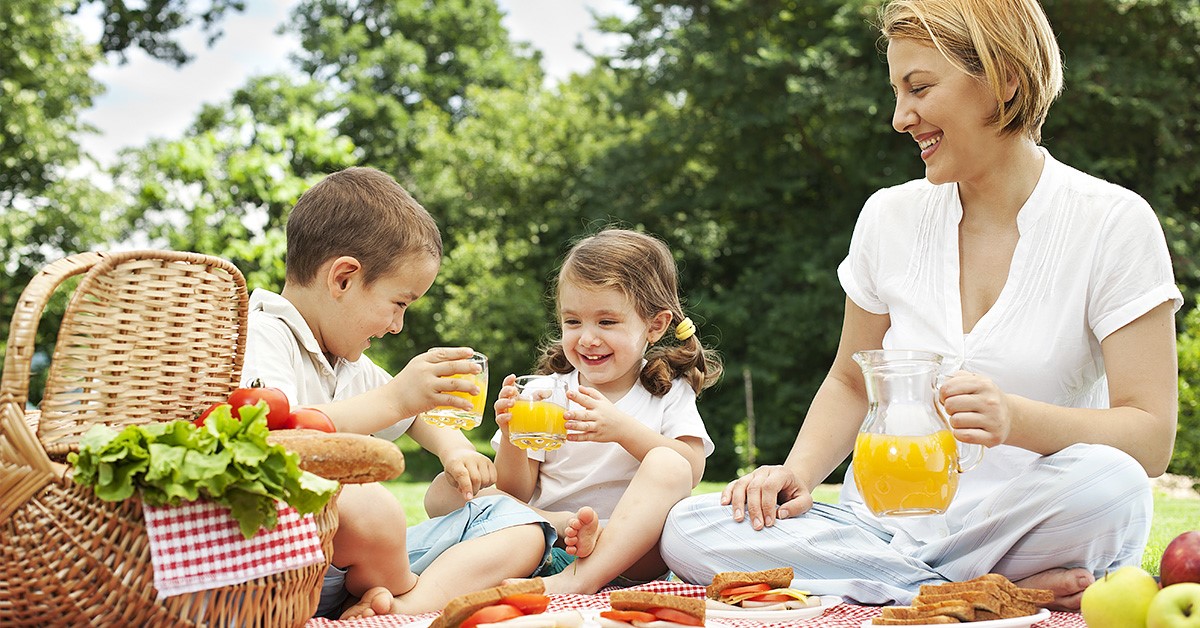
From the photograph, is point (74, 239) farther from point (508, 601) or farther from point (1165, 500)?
point (508, 601)

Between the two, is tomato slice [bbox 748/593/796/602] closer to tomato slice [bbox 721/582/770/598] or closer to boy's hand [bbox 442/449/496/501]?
tomato slice [bbox 721/582/770/598]

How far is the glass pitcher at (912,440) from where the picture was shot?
2.59 m

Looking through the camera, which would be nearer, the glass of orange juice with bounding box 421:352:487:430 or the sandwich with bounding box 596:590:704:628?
the sandwich with bounding box 596:590:704:628

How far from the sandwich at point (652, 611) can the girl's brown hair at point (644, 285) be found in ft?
5.30

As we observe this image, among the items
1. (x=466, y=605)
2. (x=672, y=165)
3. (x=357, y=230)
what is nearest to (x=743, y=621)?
(x=466, y=605)

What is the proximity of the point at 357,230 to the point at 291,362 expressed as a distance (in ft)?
1.56

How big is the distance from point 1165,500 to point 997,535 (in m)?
5.89

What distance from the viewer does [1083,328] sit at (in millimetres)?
3109

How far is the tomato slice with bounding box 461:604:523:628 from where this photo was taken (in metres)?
2.41

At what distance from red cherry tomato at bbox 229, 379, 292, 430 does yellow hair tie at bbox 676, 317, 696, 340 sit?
1.95 m

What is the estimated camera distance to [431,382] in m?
3.05

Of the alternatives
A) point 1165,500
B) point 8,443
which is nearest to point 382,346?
point 1165,500

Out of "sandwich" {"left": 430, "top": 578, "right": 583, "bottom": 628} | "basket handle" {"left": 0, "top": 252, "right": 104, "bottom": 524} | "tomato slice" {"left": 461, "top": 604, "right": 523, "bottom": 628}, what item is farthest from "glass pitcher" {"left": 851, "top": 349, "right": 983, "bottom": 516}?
"basket handle" {"left": 0, "top": 252, "right": 104, "bottom": 524}

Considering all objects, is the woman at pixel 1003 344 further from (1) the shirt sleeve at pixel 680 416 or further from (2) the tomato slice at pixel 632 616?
(2) the tomato slice at pixel 632 616
